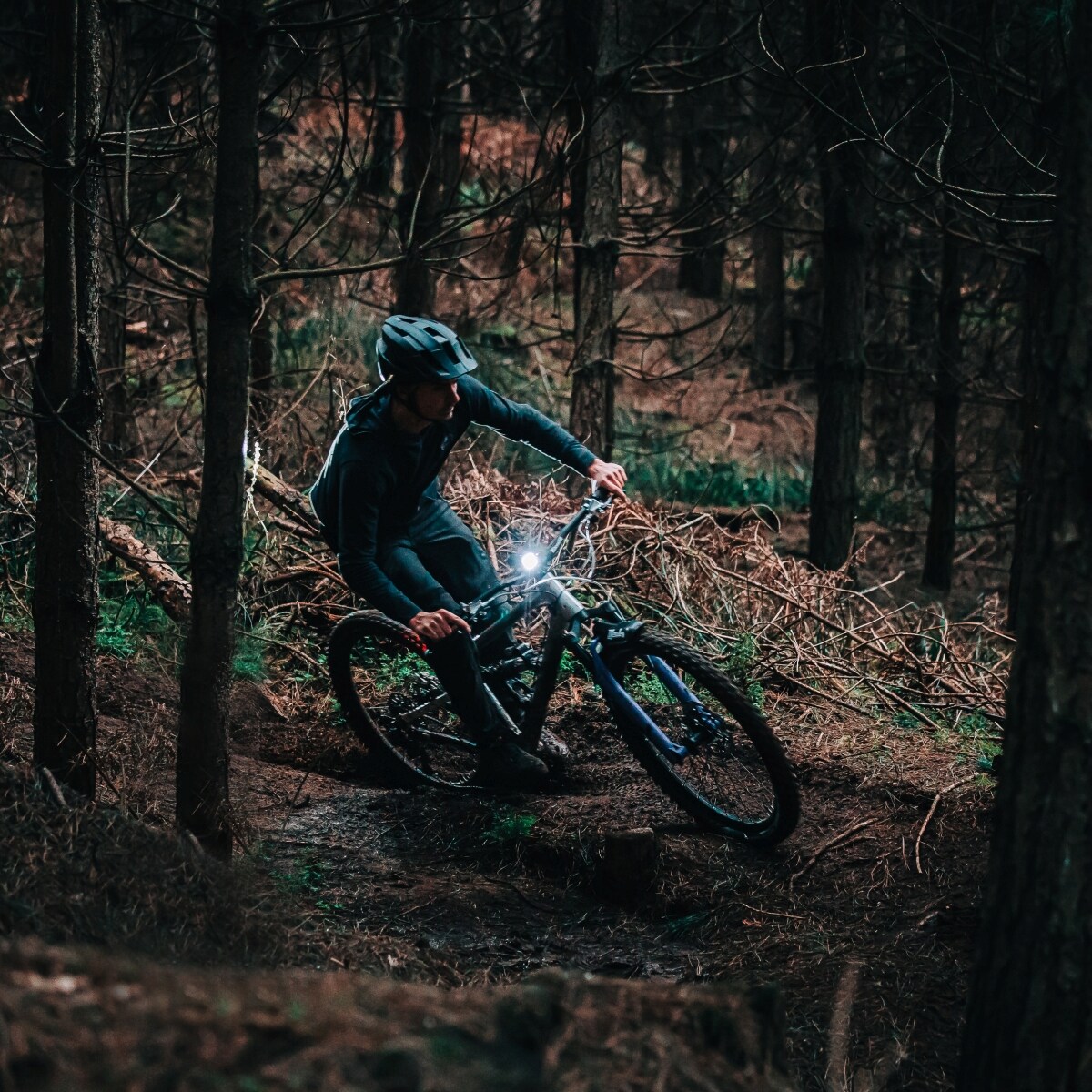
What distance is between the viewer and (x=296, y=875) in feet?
17.1

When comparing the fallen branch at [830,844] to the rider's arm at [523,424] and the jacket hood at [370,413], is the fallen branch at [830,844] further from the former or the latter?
the jacket hood at [370,413]

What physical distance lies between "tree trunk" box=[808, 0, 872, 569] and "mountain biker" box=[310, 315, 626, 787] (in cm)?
433

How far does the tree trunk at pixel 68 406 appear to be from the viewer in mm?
4469

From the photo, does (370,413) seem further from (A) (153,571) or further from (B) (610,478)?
(A) (153,571)

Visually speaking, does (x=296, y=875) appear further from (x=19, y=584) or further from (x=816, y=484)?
(x=816, y=484)

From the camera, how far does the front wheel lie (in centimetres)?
512

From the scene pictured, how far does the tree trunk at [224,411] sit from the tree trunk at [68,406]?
48 centimetres

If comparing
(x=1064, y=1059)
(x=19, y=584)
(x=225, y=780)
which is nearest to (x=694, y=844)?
Result: (x=225, y=780)

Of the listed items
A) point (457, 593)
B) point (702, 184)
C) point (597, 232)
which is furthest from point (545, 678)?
point (702, 184)

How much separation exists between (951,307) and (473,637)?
797 cm

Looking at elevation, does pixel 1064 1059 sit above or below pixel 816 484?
below

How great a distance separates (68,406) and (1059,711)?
130 inches

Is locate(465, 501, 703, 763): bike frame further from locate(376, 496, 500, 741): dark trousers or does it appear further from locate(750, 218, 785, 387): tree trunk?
locate(750, 218, 785, 387): tree trunk

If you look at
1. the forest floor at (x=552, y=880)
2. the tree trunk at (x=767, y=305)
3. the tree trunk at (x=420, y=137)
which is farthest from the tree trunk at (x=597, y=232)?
the tree trunk at (x=767, y=305)
